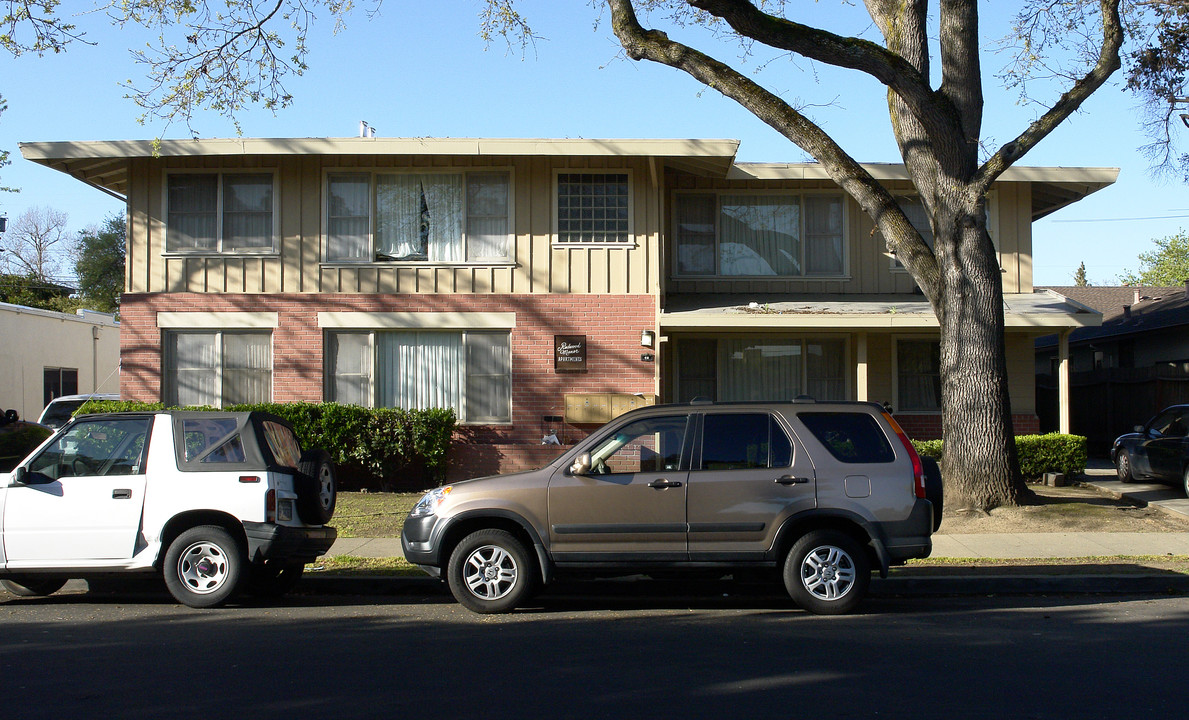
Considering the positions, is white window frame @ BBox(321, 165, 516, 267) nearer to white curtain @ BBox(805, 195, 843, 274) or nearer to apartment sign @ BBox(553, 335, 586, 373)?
apartment sign @ BBox(553, 335, 586, 373)

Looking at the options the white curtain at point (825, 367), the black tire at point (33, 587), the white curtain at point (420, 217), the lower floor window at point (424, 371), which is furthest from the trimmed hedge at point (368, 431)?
the white curtain at point (825, 367)

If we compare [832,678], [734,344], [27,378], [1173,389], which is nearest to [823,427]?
[832,678]

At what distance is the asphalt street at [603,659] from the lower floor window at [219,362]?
7605 millimetres

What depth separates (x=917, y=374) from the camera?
Result: 17297 mm

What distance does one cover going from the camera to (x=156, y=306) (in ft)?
51.9

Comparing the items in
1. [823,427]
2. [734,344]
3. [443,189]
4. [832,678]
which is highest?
[443,189]

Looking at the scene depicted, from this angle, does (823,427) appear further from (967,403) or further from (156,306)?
(156,306)

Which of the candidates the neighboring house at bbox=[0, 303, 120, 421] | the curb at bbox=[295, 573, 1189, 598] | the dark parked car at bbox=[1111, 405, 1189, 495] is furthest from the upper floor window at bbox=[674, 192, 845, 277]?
the neighboring house at bbox=[0, 303, 120, 421]

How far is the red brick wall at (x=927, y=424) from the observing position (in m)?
16.8

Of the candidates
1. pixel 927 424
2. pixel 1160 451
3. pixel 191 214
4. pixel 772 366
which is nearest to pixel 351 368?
pixel 191 214

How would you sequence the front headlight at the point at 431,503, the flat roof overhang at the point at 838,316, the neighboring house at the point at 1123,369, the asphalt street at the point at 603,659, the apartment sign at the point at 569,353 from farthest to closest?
the neighboring house at the point at 1123,369, the apartment sign at the point at 569,353, the flat roof overhang at the point at 838,316, the front headlight at the point at 431,503, the asphalt street at the point at 603,659

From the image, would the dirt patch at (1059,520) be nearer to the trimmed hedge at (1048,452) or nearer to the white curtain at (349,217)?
the trimmed hedge at (1048,452)

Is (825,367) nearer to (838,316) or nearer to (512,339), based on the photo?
(838,316)

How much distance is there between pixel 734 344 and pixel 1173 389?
34.1 feet
